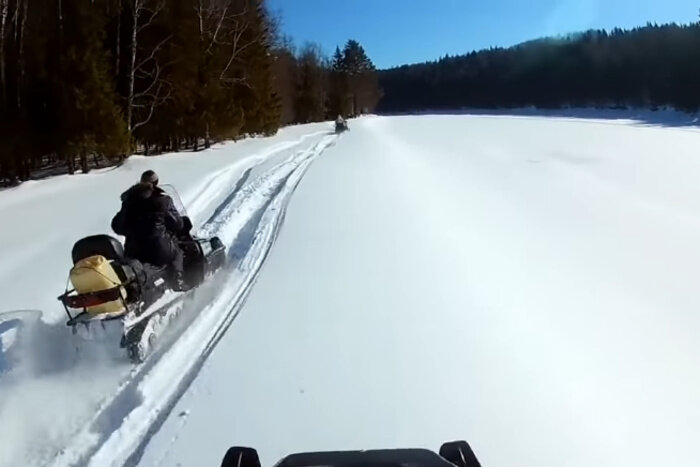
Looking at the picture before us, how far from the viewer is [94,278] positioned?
13.1 ft

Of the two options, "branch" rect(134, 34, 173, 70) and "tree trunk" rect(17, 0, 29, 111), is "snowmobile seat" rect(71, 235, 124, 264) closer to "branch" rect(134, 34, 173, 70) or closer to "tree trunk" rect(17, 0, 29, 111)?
"tree trunk" rect(17, 0, 29, 111)

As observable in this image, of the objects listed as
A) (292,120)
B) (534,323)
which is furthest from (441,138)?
(292,120)

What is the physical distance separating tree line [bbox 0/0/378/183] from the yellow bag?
12.1 m

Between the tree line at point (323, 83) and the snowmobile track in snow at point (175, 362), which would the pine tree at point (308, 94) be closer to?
the tree line at point (323, 83)

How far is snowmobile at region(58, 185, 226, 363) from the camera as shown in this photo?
13.1 ft

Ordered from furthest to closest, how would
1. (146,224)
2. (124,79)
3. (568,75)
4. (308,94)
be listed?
1. (568,75)
2. (308,94)
3. (124,79)
4. (146,224)

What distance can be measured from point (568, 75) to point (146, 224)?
298ft

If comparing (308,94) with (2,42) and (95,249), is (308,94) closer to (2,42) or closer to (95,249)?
(2,42)

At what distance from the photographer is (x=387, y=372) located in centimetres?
404

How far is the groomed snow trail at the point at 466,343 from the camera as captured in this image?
3.26 meters

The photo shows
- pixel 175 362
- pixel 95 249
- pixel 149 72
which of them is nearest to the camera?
pixel 175 362

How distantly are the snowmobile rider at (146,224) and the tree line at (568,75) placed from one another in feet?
193

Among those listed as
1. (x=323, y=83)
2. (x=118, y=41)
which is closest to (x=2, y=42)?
(x=118, y=41)

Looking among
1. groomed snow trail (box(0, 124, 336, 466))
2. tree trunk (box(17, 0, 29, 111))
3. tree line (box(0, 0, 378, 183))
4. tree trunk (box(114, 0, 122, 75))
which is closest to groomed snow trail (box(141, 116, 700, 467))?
groomed snow trail (box(0, 124, 336, 466))
